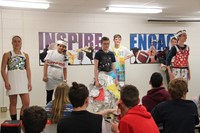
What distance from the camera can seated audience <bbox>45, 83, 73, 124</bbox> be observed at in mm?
2753

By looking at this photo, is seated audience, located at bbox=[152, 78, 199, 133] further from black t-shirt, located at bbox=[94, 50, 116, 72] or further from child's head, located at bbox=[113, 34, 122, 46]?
child's head, located at bbox=[113, 34, 122, 46]

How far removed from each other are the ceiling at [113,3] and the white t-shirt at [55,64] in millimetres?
1145

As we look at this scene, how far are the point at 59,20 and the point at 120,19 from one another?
164cm

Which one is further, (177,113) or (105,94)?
(105,94)

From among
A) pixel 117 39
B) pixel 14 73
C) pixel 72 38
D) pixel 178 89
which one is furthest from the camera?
pixel 72 38

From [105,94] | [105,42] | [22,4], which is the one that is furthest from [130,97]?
[22,4]

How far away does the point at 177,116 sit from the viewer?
2.48 meters

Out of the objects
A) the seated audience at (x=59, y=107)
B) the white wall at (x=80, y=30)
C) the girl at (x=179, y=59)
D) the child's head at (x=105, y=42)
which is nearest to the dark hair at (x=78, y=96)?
the seated audience at (x=59, y=107)

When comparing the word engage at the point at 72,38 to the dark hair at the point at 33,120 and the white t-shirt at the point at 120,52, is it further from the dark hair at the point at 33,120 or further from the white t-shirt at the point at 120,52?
the dark hair at the point at 33,120

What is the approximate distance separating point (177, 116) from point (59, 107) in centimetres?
114

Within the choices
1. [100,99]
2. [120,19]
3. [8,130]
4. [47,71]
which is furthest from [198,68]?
[8,130]

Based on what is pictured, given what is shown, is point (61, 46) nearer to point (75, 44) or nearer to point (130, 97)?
point (75, 44)

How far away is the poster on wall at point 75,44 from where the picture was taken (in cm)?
675

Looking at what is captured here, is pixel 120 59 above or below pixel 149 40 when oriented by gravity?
below
